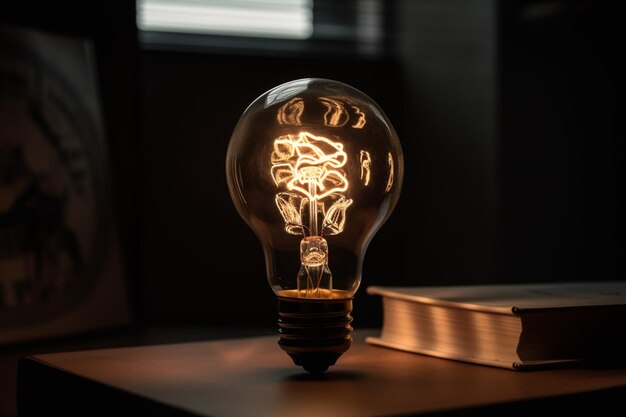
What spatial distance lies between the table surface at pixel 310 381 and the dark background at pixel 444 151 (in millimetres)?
751

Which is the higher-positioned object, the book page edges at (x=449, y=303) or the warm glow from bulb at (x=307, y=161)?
the warm glow from bulb at (x=307, y=161)

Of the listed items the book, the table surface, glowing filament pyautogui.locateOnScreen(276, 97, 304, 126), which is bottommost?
the table surface

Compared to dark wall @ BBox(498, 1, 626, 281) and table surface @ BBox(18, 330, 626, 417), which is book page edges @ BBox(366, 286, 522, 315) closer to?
table surface @ BBox(18, 330, 626, 417)

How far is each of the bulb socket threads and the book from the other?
163 mm

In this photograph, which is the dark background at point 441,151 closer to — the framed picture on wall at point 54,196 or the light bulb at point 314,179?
the framed picture on wall at point 54,196

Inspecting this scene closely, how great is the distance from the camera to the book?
94cm

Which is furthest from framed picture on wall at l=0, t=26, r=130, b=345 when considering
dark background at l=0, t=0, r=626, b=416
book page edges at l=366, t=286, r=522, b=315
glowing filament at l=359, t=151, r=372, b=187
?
glowing filament at l=359, t=151, r=372, b=187

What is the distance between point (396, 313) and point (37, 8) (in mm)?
813

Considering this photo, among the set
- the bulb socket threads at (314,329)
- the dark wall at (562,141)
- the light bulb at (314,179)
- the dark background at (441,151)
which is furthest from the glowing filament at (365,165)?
the dark wall at (562,141)

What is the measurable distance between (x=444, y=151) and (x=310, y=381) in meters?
1.26

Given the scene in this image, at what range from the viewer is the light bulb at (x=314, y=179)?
3.05ft

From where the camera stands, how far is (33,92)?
1.47 meters

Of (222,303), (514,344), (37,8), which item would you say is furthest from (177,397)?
(222,303)

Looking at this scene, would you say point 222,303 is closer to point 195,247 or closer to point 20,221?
point 195,247
